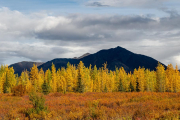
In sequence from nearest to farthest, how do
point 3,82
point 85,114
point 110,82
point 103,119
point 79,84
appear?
point 103,119, point 85,114, point 79,84, point 3,82, point 110,82

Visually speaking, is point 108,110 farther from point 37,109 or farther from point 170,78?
point 170,78

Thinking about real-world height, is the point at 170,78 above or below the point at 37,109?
below

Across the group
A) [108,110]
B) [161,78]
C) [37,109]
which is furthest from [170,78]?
[37,109]

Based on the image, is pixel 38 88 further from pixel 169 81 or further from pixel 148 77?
pixel 169 81

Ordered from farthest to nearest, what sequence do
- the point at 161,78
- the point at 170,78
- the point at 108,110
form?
1. the point at 170,78
2. the point at 161,78
3. the point at 108,110

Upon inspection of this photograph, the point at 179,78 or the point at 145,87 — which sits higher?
the point at 179,78

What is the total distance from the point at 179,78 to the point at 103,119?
5876cm

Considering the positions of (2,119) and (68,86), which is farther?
(68,86)

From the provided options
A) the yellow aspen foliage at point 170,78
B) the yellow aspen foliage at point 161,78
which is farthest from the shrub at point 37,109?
the yellow aspen foliage at point 170,78

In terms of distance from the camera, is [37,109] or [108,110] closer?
[108,110]

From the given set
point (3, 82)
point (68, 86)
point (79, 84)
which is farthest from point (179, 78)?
point (3, 82)

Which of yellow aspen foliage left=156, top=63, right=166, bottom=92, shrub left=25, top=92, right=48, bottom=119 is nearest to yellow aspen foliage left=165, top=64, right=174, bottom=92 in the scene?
yellow aspen foliage left=156, top=63, right=166, bottom=92

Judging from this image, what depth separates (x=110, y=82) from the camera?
200ft

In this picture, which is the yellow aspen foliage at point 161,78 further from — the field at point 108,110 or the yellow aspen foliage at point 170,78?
the field at point 108,110
